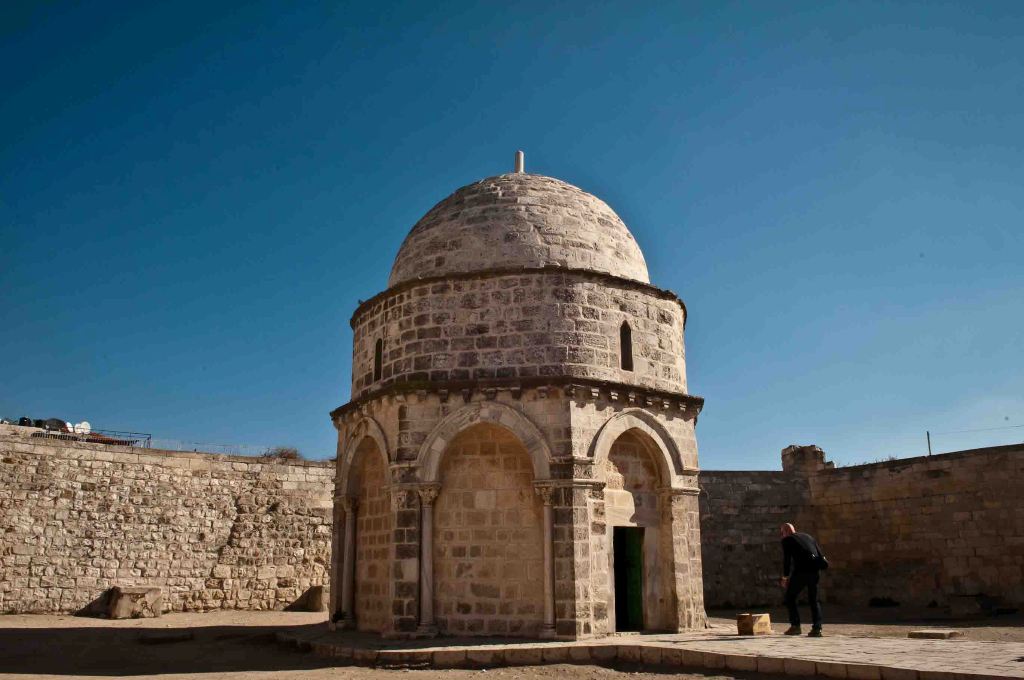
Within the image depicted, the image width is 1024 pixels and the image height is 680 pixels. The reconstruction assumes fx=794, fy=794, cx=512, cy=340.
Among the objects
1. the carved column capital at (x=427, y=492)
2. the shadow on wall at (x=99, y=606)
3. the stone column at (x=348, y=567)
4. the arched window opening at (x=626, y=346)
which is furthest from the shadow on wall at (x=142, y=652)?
the arched window opening at (x=626, y=346)

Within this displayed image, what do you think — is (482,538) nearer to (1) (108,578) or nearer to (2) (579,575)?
(2) (579,575)

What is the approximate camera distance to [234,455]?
20.4 m

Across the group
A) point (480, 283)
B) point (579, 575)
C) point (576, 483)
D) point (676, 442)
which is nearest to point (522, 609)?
point (579, 575)

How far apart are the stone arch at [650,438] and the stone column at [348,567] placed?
15.1 feet

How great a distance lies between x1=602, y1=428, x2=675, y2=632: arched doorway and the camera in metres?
12.3

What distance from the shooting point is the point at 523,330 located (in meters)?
12.4

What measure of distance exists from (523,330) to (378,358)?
2869mm

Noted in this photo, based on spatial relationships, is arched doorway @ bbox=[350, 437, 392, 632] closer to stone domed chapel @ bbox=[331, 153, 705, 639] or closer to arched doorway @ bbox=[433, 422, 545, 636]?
stone domed chapel @ bbox=[331, 153, 705, 639]

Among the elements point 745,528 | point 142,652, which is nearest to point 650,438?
point 142,652

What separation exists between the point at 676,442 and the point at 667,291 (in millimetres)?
2647

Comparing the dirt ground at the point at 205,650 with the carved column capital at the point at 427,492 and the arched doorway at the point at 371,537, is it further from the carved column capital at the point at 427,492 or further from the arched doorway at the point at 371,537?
the carved column capital at the point at 427,492

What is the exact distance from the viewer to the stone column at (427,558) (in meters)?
11.5

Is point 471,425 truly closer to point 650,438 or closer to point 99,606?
point 650,438

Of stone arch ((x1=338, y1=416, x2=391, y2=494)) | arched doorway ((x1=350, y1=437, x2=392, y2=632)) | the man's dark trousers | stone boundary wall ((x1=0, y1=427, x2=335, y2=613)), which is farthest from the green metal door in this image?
stone boundary wall ((x1=0, y1=427, x2=335, y2=613))
